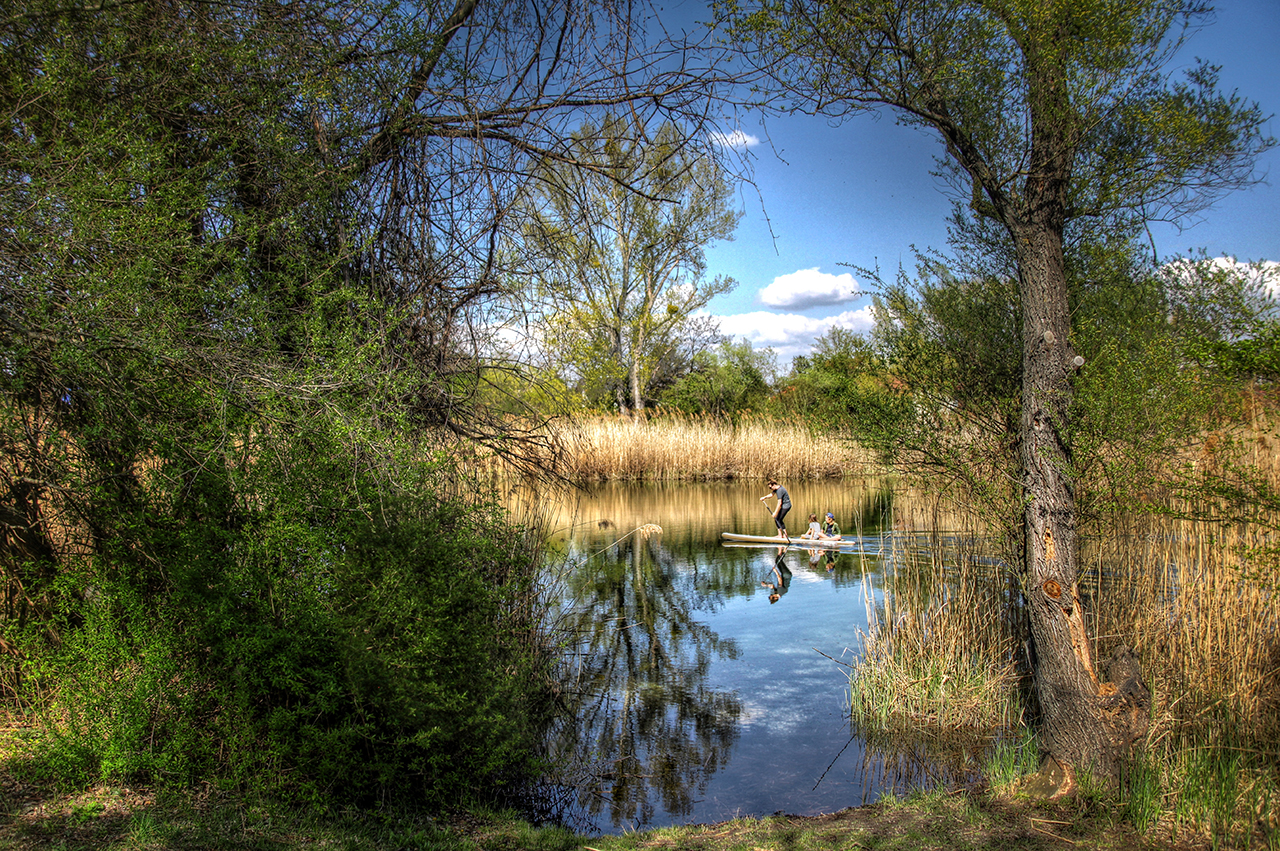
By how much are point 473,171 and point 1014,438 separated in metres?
5.41

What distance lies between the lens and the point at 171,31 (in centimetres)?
416

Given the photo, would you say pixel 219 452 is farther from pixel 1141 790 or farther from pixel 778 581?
pixel 778 581

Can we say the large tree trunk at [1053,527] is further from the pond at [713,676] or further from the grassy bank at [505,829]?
the pond at [713,676]

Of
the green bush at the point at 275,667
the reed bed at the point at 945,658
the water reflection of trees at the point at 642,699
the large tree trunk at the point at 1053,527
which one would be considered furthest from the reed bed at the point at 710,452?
the green bush at the point at 275,667

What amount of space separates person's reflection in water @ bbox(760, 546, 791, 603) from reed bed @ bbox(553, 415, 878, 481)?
9168 millimetres

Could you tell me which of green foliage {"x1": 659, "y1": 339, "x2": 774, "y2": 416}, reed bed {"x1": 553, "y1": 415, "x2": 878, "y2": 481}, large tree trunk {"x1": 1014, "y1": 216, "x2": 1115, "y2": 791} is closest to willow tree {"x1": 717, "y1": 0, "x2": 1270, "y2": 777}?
large tree trunk {"x1": 1014, "y1": 216, "x2": 1115, "y2": 791}

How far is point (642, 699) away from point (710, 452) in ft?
53.8

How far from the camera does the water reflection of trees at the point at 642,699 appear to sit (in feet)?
17.8

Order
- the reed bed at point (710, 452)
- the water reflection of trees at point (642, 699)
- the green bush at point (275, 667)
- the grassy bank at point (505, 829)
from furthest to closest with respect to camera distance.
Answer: the reed bed at point (710, 452) < the water reflection of trees at point (642, 699) < the green bush at point (275, 667) < the grassy bank at point (505, 829)

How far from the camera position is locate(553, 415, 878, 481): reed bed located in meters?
22.8

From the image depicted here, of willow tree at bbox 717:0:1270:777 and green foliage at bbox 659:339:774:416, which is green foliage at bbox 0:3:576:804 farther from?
green foliage at bbox 659:339:774:416

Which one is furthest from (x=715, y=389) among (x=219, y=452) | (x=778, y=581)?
(x=219, y=452)

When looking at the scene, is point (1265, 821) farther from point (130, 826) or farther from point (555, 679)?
point (130, 826)

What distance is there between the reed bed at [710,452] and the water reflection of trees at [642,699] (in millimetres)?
11042
